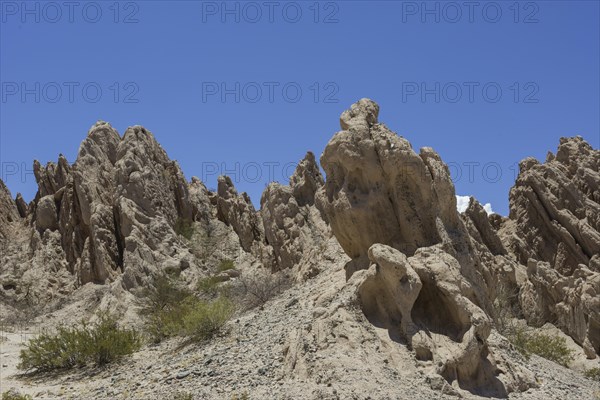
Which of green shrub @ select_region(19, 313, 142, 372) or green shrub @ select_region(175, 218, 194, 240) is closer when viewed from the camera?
green shrub @ select_region(19, 313, 142, 372)

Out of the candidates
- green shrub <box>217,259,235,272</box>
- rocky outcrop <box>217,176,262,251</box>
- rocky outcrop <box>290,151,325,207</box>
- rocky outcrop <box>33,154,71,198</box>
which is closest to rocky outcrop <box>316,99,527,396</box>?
rocky outcrop <box>290,151,325,207</box>

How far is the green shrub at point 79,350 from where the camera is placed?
17.7 metres

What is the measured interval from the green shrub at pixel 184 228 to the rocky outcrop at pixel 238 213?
2457 millimetres

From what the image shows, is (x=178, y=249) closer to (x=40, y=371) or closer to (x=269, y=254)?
(x=269, y=254)

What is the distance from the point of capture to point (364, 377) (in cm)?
1159

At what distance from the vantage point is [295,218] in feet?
91.0

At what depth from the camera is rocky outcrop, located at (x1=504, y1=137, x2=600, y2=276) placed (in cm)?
3022

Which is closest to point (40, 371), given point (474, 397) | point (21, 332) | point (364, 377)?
point (21, 332)

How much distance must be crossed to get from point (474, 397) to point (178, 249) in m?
18.6

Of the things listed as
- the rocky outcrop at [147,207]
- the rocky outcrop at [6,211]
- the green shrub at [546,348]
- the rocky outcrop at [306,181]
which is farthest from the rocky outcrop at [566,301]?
the rocky outcrop at [6,211]

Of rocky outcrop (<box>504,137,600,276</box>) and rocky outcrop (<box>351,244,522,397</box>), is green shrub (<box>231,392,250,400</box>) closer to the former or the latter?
rocky outcrop (<box>351,244,522,397</box>)

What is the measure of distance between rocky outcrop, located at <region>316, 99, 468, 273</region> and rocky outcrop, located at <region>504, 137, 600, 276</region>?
1597 centimetres

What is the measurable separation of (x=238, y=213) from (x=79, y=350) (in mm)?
18639

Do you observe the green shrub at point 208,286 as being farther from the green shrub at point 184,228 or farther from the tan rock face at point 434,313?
the tan rock face at point 434,313
